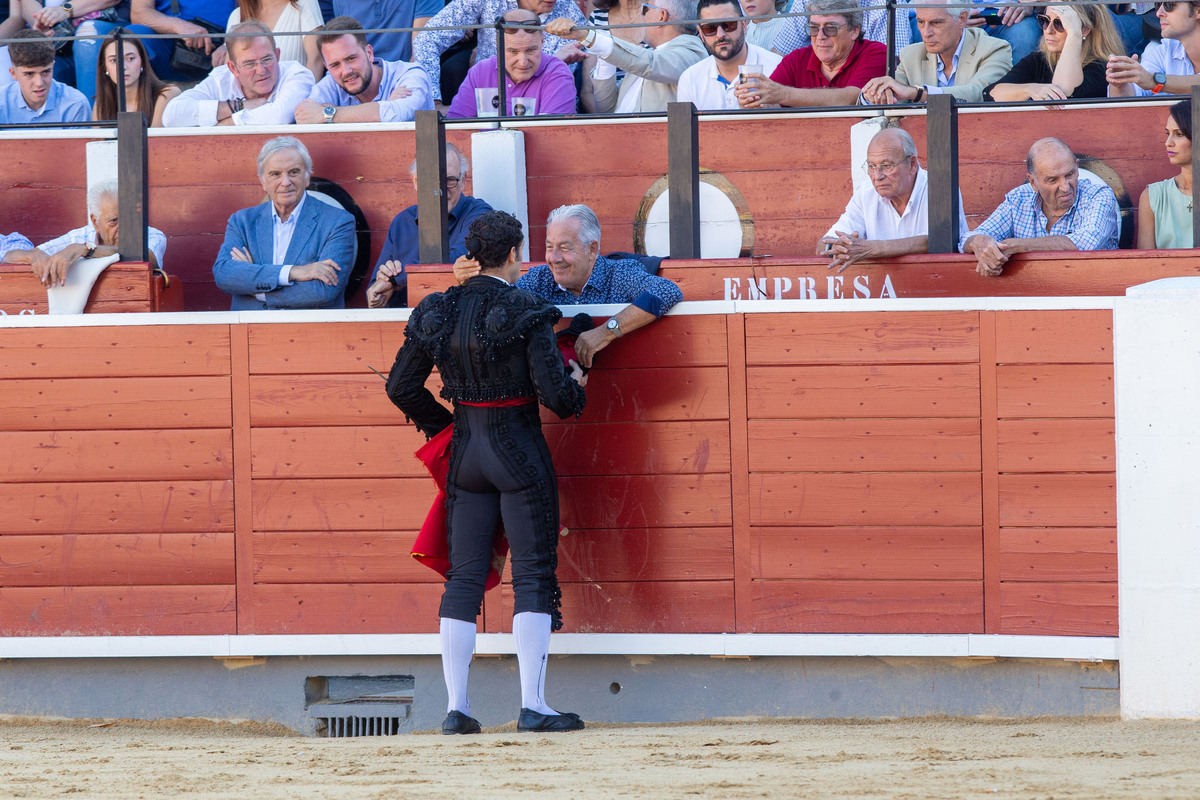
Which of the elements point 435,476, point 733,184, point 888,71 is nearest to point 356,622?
point 435,476

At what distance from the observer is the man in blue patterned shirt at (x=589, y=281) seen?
4934mm

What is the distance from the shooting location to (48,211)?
669 cm

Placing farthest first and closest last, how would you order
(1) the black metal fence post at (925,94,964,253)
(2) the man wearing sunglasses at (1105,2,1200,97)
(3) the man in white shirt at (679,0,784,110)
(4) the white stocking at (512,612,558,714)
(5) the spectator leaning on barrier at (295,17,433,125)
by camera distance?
(5) the spectator leaning on barrier at (295,17,433,125), (3) the man in white shirt at (679,0,784,110), (2) the man wearing sunglasses at (1105,2,1200,97), (1) the black metal fence post at (925,94,964,253), (4) the white stocking at (512,612,558,714)

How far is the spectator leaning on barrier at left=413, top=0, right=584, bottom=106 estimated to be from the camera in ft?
22.7

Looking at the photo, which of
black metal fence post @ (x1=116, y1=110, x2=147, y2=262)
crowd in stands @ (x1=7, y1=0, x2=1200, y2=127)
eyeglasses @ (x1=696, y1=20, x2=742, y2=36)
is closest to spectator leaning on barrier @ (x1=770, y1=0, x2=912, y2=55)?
crowd in stands @ (x1=7, y1=0, x2=1200, y2=127)

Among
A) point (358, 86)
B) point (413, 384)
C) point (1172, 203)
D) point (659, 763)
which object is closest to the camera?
point (659, 763)

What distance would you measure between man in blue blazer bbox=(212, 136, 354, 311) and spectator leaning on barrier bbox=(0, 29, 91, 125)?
1.80 meters

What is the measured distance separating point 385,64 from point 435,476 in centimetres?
273

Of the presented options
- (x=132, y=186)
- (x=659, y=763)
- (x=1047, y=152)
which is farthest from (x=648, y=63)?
(x=659, y=763)

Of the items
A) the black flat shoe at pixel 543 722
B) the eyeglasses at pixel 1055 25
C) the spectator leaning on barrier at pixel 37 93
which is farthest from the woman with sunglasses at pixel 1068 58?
the spectator leaning on barrier at pixel 37 93

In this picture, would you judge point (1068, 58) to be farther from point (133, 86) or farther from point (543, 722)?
point (133, 86)

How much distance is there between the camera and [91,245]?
5555 mm

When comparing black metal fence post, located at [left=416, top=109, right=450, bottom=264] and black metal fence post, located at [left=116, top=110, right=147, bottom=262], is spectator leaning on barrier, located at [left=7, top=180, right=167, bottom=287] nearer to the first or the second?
black metal fence post, located at [left=116, top=110, right=147, bottom=262]

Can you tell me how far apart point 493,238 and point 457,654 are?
4.62 feet
